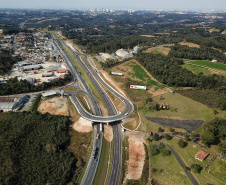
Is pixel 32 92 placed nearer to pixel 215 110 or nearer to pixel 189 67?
pixel 215 110

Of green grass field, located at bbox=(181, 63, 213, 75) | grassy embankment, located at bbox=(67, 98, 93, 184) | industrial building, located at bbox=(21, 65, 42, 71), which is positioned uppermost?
green grass field, located at bbox=(181, 63, 213, 75)

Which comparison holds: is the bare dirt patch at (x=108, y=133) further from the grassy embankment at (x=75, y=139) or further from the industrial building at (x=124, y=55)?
the industrial building at (x=124, y=55)

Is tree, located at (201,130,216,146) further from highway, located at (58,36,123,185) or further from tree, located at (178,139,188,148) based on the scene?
highway, located at (58,36,123,185)

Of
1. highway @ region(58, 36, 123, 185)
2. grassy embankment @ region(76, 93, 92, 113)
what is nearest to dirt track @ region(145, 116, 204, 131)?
highway @ region(58, 36, 123, 185)

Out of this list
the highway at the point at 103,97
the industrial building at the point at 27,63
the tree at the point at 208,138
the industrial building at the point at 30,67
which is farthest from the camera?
Result: the industrial building at the point at 27,63

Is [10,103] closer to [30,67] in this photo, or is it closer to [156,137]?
[30,67]

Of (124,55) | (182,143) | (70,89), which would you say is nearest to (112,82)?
(70,89)

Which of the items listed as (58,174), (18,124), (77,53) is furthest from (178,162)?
(77,53)

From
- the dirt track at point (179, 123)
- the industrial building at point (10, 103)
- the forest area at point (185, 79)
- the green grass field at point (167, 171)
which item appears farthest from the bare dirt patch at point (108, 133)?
the forest area at point (185, 79)
